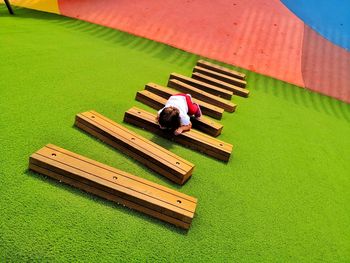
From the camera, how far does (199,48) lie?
32.4 ft

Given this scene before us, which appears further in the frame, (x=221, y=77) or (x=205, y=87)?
(x=221, y=77)

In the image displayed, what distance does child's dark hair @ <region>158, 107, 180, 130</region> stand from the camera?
4.62 m

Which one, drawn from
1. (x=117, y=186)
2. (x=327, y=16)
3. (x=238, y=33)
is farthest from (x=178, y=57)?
(x=327, y=16)

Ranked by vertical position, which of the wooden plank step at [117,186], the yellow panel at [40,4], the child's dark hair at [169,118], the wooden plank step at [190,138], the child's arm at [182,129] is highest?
the yellow panel at [40,4]

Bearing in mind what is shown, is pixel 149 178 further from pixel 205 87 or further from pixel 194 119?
pixel 205 87

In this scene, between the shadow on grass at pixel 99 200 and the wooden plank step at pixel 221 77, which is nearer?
the shadow on grass at pixel 99 200

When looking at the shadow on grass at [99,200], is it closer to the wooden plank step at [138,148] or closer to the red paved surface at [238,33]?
the wooden plank step at [138,148]

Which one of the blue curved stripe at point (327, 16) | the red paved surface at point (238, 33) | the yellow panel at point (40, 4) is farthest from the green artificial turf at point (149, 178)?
the blue curved stripe at point (327, 16)

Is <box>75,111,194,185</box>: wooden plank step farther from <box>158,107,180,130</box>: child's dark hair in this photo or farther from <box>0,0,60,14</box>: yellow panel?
<box>0,0,60,14</box>: yellow panel

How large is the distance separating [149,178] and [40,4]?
9.29 m

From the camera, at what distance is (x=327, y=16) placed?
42.4 feet

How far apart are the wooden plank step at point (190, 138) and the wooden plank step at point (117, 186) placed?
1.26 meters

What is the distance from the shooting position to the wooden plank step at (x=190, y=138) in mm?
4730

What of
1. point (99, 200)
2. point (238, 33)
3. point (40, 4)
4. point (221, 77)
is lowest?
point (99, 200)
